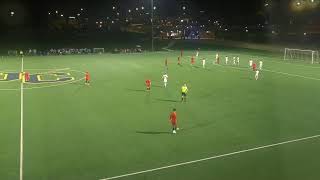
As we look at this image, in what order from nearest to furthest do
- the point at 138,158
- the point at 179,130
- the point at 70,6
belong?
the point at 138,158 < the point at 179,130 < the point at 70,6

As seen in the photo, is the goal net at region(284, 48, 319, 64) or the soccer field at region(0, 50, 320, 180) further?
the goal net at region(284, 48, 319, 64)

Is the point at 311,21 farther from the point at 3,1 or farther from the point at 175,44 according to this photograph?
the point at 3,1

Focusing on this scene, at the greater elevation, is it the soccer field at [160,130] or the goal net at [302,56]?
the goal net at [302,56]

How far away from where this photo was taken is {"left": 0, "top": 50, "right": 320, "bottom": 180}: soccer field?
56.3 feet

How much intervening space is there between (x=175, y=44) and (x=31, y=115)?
265 ft

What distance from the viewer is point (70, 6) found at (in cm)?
15462

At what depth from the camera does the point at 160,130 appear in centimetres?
2312

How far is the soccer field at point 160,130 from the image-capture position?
17.1 metres

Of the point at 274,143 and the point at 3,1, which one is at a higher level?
the point at 3,1

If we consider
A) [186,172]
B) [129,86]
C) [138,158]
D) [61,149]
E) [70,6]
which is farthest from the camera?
[70,6]

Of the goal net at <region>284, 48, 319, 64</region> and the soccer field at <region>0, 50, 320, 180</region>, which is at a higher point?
the goal net at <region>284, 48, 319, 64</region>

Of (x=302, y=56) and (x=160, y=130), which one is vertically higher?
(x=302, y=56)

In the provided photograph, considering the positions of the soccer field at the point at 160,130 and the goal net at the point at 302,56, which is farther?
the goal net at the point at 302,56

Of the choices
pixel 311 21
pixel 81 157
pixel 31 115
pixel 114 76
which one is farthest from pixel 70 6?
pixel 81 157
